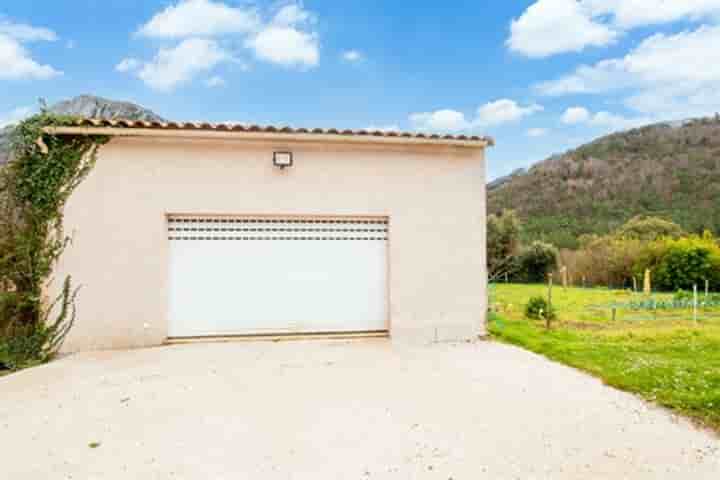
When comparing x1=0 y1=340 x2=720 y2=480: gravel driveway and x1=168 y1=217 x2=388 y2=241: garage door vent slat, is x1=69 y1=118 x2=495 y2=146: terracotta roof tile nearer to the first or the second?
x1=168 y1=217 x2=388 y2=241: garage door vent slat

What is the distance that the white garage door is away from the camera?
8.11 m

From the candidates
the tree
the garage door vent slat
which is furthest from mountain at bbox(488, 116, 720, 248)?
the garage door vent slat

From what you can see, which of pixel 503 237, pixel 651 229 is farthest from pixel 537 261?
pixel 651 229

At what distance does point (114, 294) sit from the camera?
302 inches

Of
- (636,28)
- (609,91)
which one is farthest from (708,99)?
(636,28)

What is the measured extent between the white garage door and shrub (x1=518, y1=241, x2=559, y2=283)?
2272cm

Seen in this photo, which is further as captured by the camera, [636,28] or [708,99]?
[708,99]

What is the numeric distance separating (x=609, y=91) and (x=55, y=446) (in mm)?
30290

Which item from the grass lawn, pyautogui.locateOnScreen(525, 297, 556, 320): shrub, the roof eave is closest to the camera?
the grass lawn

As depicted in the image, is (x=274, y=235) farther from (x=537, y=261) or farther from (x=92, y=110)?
(x=537, y=261)

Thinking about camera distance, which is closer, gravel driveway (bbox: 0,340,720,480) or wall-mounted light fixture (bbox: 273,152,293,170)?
gravel driveway (bbox: 0,340,720,480)

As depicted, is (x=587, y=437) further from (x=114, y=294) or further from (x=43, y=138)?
(x=43, y=138)

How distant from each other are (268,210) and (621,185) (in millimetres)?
41054

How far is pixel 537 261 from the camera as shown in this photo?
95.0ft
